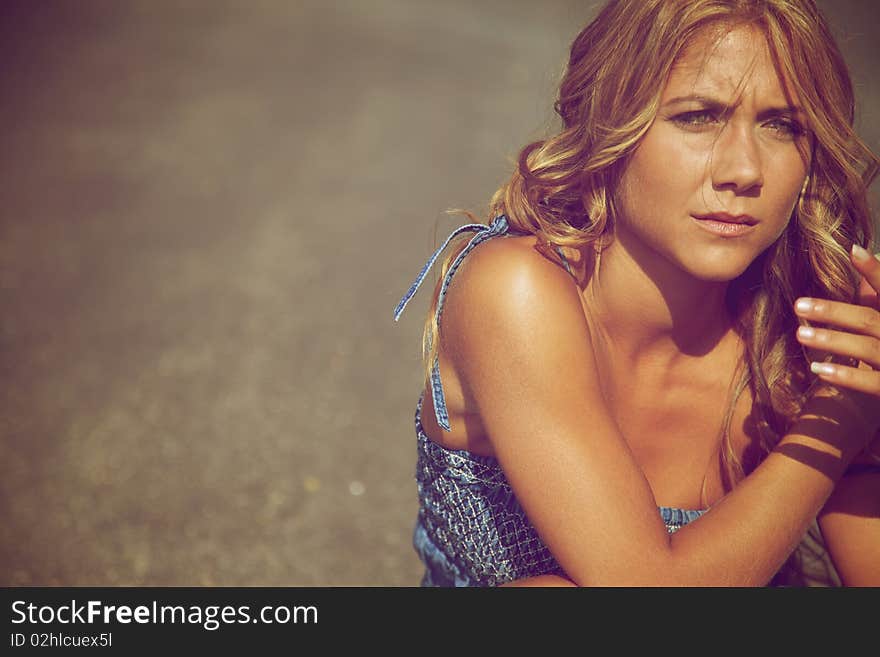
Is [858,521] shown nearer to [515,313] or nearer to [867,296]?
[867,296]

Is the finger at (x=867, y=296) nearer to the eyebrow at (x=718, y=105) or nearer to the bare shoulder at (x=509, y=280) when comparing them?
the eyebrow at (x=718, y=105)

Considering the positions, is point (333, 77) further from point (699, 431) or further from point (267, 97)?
point (699, 431)

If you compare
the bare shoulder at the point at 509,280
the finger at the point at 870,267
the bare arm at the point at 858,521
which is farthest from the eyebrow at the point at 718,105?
the bare arm at the point at 858,521

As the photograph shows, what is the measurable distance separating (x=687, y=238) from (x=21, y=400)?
124 inches

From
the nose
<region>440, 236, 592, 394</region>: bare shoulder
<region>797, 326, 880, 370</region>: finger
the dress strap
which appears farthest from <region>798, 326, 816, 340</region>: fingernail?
the dress strap

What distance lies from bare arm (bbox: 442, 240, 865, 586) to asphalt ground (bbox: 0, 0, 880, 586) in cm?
76

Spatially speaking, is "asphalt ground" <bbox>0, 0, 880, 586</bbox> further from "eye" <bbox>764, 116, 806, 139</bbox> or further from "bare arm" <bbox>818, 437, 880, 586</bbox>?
"bare arm" <bbox>818, 437, 880, 586</bbox>

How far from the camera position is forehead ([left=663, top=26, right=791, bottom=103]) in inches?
72.2

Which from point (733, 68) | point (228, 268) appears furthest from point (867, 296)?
point (228, 268)

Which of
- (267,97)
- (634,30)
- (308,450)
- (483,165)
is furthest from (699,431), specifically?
(267,97)

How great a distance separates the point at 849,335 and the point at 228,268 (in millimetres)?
3912

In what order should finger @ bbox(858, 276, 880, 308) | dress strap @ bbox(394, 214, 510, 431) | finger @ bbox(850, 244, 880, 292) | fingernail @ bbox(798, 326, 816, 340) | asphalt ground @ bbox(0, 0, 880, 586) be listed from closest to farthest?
fingernail @ bbox(798, 326, 816, 340) → finger @ bbox(850, 244, 880, 292) → finger @ bbox(858, 276, 880, 308) → dress strap @ bbox(394, 214, 510, 431) → asphalt ground @ bbox(0, 0, 880, 586)

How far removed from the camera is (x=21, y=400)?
394 cm

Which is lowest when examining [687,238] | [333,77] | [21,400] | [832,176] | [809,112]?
[21,400]
